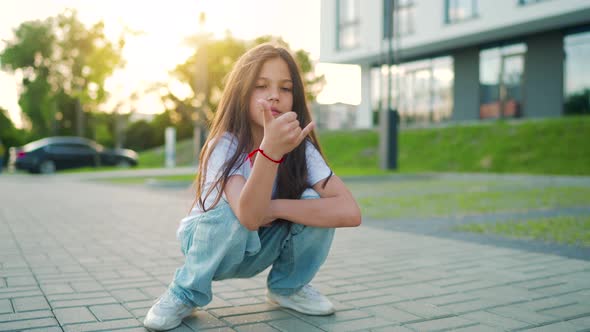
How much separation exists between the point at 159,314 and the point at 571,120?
55.8ft

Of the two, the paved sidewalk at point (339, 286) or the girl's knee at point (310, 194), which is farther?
the paved sidewalk at point (339, 286)

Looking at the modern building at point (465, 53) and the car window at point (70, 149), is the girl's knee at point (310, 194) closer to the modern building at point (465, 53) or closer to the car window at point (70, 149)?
the modern building at point (465, 53)

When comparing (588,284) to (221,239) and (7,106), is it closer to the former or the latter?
(221,239)

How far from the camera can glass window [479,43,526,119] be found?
2144 cm

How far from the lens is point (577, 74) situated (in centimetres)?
Result: 1948

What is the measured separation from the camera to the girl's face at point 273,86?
2637mm

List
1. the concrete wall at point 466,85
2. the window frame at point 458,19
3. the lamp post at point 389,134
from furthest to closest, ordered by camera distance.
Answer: the concrete wall at point 466,85 → the window frame at point 458,19 → the lamp post at point 389,134

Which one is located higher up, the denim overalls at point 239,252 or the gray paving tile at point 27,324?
the denim overalls at point 239,252

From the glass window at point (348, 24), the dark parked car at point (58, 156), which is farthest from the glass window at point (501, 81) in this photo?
the dark parked car at point (58, 156)

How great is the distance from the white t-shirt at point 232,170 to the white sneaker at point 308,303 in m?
0.60

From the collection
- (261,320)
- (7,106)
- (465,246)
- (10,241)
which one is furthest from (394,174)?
(7,106)

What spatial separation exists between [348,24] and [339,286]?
79.3ft

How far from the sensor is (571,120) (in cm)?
1684

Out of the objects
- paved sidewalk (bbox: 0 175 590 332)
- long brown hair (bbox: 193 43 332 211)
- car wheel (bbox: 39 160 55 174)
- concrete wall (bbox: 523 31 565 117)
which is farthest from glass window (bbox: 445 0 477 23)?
long brown hair (bbox: 193 43 332 211)
